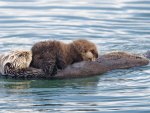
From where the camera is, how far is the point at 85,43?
11.7 m

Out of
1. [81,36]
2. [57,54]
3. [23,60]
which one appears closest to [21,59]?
[23,60]

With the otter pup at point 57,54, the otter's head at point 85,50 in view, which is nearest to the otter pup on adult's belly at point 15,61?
the otter pup at point 57,54

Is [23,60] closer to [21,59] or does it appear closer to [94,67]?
[21,59]

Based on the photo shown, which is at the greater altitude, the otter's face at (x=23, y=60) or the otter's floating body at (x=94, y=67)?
the otter's face at (x=23, y=60)

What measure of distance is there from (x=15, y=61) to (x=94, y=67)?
1.29m

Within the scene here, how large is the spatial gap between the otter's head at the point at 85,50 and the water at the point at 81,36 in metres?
0.35

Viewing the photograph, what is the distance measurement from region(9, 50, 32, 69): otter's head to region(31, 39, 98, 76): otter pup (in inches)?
3.6

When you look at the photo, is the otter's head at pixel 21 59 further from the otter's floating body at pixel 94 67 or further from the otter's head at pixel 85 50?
the otter's head at pixel 85 50

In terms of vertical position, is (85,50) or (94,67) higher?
(85,50)

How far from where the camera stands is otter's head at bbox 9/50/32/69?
1141 centimetres

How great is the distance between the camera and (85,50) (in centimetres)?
1162

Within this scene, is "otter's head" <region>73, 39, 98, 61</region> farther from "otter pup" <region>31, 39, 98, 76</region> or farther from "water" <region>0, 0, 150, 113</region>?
"water" <region>0, 0, 150, 113</region>

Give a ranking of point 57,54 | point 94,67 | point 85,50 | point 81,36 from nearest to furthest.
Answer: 1. point 57,54
2. point 85,50
3. point 94,67
4. point 81,36

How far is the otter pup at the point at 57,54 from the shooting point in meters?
11.3
